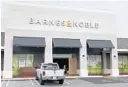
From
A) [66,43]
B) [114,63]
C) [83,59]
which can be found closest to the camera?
[66,43]

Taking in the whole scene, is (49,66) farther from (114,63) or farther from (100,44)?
(114,63)

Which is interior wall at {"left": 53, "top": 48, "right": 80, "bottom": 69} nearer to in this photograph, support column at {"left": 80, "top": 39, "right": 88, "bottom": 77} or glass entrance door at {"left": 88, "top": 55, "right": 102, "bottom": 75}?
support column at {"left": 80, "top": 39, "right": 88, "bottom": 77}

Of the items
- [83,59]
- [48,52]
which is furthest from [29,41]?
[83,59]

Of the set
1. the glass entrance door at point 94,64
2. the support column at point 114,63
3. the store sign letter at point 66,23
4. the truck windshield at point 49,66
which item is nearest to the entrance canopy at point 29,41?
the store sign letter at point 66,23

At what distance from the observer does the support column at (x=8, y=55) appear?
27.2 metres

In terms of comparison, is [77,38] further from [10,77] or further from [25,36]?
[10,77]

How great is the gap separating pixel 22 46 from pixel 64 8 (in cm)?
755

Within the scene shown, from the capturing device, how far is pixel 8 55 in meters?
27.5

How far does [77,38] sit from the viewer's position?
99.5 ft

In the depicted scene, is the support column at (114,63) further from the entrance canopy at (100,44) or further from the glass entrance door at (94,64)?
the glass entrance door at (94,64)

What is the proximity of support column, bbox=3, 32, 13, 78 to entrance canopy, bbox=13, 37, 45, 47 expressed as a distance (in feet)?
2.42

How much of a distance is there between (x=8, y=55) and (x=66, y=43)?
7.18m

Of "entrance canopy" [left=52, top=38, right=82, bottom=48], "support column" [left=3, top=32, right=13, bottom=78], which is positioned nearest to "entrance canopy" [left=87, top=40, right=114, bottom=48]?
"entrance canopy" [left=52, top=38, right=82, bottom=48]

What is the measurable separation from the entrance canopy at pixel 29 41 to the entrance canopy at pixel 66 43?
1.61 meters
